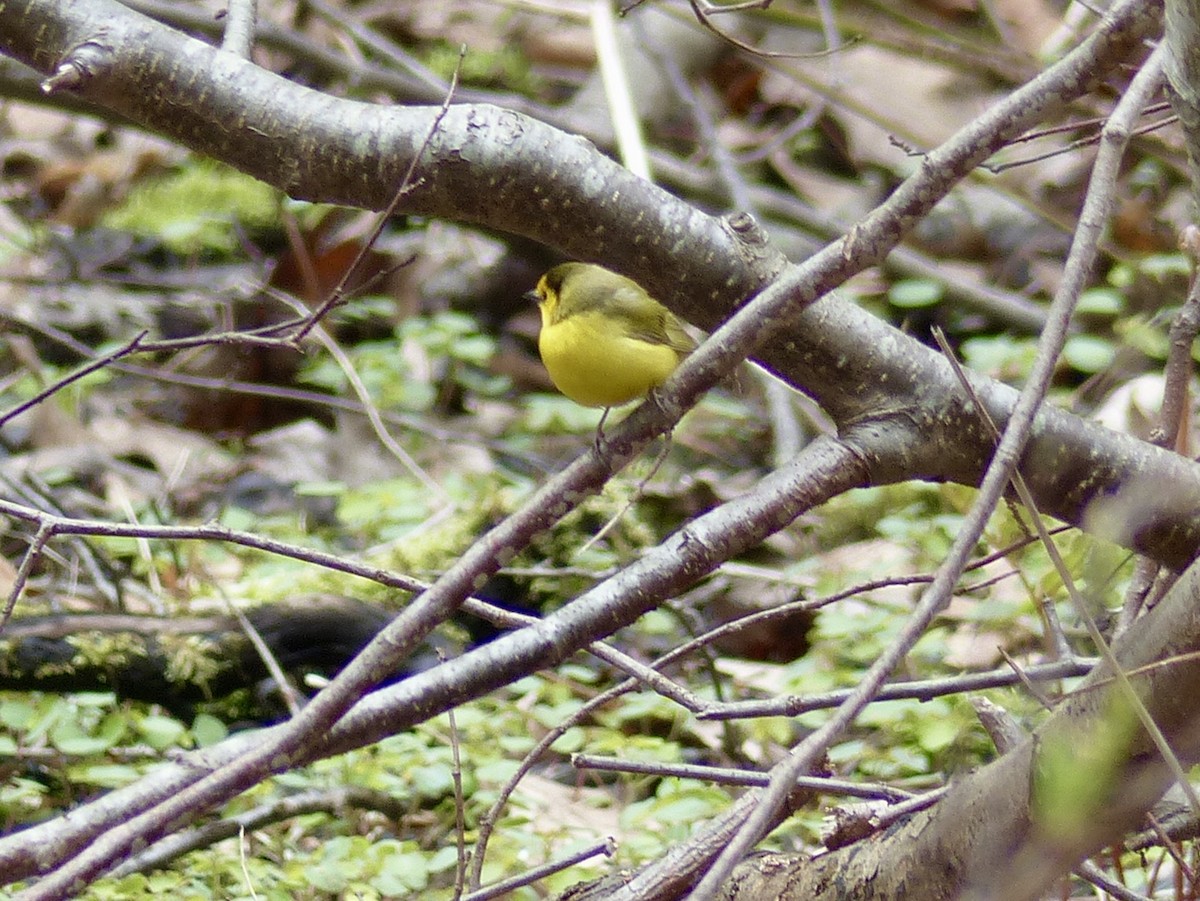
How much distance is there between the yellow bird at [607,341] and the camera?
2451 millimetres

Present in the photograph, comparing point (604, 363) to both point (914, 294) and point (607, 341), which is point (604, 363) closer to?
point (607, 341)

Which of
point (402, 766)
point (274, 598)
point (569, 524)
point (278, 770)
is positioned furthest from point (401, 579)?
point (569, 524)

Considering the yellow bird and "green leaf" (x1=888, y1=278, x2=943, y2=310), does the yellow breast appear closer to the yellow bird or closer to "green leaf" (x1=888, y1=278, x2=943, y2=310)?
the yellow bird

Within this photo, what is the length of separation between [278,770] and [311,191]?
75cm

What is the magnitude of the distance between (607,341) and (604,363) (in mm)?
43

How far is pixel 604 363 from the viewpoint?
2.46 meters

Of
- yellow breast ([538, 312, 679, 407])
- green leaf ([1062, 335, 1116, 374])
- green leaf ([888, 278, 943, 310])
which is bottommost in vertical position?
yellow breast ([538, 312, 679, 407])

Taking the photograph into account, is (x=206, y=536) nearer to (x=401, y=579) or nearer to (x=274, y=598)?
(x=401, y=579)

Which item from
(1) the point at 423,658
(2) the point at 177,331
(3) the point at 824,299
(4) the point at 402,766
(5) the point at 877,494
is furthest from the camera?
(2) the point at 177,331

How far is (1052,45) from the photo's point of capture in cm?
622

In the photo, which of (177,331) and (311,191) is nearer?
(311,191)

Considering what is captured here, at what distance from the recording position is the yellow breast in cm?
245

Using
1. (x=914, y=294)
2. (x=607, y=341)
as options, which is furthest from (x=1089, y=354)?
(x=607, y=341)

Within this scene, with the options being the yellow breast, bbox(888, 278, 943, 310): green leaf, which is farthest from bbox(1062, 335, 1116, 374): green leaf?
the yellow breast
